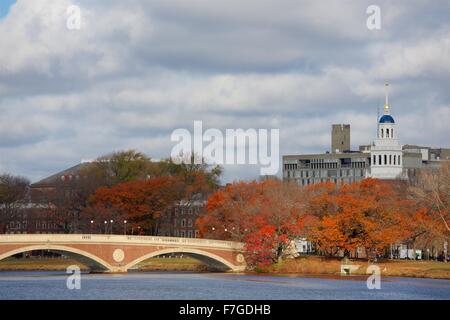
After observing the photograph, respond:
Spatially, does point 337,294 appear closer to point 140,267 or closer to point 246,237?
point 246,237

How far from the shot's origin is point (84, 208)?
135000 mm

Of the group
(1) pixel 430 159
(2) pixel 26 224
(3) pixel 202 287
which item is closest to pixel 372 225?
(3) pixel 202 287

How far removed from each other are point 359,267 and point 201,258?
1276cm

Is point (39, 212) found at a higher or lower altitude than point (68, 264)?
higher

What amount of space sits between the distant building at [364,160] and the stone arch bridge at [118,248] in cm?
6230

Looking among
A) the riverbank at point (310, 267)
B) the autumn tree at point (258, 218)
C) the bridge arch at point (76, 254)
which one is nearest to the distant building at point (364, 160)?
the autumn tree at point (258, 218)

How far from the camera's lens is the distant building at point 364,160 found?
174 meters

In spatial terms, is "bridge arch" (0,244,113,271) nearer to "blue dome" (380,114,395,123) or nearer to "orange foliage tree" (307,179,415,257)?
"orange foliage tree" (307,179,415,257)

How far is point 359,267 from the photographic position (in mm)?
105562

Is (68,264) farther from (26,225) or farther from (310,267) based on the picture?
(26,225)

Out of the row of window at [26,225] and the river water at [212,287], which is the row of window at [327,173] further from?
the river water at [212,287]

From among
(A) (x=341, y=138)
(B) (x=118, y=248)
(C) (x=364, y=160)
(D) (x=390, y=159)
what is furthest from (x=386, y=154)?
(B) (x=118, y=248)

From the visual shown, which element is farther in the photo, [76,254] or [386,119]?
[386,119]
